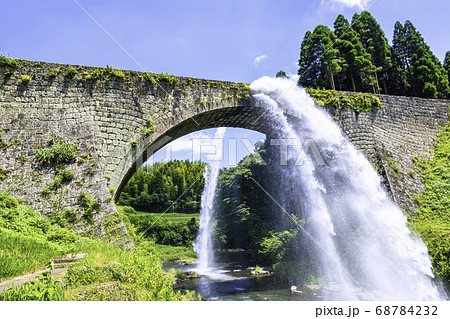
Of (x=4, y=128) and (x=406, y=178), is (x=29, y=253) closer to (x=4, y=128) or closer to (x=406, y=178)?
(x=4, y=128)

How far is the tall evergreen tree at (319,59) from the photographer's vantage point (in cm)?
2225

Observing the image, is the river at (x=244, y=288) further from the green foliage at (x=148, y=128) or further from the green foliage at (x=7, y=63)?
the green foliage at (x=7, y=63)

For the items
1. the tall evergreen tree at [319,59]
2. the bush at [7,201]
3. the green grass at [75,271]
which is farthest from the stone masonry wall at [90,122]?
the tall evergreen tree at [319,59]

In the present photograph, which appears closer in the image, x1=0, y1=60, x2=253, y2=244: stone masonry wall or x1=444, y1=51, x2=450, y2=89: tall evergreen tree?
x1=0, y1=60, x2=253, y2=244: stone masonry wall

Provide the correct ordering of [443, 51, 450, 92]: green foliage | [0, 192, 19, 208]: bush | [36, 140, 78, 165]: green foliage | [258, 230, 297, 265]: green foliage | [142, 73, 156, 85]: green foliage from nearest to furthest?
[0, 192, 19, 208]: bush, [36, 140, 78, 165]: green foliage, [142, 73, 156, 85]: green foliage, [258, 230, 297, 265]: green foliage, [443, 51, 450, 92]: green foliage

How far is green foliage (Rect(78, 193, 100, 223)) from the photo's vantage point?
835cm

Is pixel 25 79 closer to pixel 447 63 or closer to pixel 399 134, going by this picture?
pixel 399 134

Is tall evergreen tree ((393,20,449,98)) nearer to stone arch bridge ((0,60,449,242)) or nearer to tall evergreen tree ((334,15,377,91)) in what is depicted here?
tall evergreen tree ((334,15,377,91))

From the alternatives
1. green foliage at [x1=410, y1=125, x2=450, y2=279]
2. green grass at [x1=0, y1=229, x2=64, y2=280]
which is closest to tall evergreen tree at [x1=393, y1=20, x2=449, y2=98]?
green foliage at [x1=410, y1=125, x2=450, y2=279]

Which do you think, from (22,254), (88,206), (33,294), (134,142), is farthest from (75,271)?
(134,142)

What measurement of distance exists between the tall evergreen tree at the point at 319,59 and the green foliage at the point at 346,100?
25.5ft

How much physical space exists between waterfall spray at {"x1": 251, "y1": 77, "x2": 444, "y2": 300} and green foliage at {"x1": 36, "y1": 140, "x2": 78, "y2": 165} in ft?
24.0
